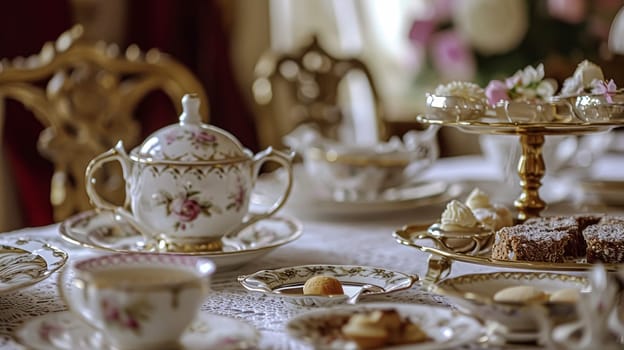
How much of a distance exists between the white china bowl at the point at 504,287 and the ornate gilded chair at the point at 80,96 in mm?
1114

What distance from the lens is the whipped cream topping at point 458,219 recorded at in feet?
3.42

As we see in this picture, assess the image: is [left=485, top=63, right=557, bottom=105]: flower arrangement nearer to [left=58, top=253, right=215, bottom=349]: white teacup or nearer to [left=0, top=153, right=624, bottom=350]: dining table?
[left=0, top=153, right=624, bottom=350]: dining table

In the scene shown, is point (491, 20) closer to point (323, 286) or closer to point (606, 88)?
point (606, 88)

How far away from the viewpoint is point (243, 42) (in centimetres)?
312

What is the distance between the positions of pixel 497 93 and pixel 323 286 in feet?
1.15

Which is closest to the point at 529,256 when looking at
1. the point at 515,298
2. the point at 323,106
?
the point at 515,298

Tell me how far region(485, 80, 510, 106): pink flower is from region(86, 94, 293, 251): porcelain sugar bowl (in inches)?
11.7

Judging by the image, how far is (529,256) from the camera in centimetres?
97

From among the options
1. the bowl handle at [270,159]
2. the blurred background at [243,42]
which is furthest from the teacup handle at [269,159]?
the blurred background at [243,42]

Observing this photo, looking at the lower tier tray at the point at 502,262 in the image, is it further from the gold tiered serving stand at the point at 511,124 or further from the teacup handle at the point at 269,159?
the teacup handle at the point at 269,159

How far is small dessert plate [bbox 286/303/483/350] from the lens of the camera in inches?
29.2

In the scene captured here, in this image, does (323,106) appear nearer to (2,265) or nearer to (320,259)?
(320,259)

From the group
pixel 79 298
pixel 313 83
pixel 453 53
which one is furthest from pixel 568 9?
pixel 79 298

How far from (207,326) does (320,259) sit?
39 cm
